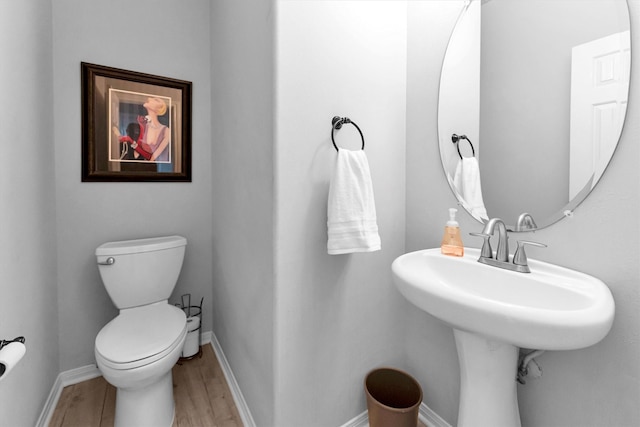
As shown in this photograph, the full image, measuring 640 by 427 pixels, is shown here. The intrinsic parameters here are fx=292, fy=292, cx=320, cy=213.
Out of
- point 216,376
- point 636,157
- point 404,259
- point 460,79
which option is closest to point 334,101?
point 460,79

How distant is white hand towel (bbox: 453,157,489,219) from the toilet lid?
137cm

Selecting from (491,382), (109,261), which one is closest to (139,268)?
(109,261)

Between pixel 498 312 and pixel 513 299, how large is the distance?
0.31m

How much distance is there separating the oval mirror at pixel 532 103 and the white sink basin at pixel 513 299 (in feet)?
0.67

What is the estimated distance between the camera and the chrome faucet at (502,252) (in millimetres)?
921

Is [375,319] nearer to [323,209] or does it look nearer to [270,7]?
[323,209]

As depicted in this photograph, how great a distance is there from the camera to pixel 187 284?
1.92 m

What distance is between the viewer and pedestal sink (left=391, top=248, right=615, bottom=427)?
631 mm

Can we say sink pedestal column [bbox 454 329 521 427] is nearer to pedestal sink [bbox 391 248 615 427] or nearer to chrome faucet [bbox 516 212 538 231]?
pedestal sink [bbox 391 248 615 427]

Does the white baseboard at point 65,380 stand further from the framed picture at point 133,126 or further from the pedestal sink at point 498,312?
the pedestal sink at point 498,312

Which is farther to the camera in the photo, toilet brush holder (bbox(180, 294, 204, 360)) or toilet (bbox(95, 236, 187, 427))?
toilet brush holder (bbox(180, 294, 204, 360))

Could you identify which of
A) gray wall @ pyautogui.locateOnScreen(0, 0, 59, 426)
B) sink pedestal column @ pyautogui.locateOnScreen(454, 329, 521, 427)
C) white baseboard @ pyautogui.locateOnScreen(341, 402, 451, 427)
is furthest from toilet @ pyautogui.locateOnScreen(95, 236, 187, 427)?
sink pedestal column @ pyautogui.locateOnScreen(454, 329, 521, 427)

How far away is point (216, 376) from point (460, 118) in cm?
184

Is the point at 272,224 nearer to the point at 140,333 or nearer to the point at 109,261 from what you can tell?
the point at 140,333
